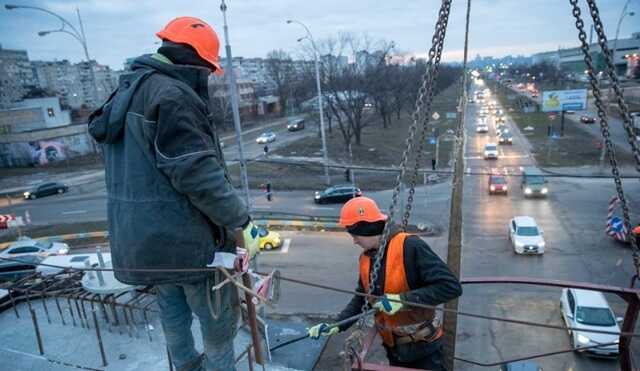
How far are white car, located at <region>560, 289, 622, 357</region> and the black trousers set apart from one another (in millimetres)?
8275

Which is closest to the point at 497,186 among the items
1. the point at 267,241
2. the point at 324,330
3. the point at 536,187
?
the point at 536,187

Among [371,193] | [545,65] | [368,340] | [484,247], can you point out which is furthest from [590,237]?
[545,65]

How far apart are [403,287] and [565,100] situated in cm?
4184

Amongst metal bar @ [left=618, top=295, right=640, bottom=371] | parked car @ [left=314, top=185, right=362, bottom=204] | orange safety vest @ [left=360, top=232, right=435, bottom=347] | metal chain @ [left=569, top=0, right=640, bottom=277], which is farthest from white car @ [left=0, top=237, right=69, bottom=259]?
metal chain @ [left=569, top=0, right=640, bottom=277]

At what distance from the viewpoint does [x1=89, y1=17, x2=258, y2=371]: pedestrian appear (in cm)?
234

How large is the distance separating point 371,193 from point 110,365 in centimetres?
2183

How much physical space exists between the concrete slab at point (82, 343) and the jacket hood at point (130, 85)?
2.96 meters

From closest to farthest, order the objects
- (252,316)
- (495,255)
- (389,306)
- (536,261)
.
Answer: (389,306) < (252,316) < (536,261) < (495,255)

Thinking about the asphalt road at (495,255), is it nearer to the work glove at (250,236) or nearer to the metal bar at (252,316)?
the work glove at (250,236)

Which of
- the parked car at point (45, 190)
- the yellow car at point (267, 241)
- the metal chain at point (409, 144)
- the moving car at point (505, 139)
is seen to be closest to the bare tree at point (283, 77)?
the moving car at point (505, 139)

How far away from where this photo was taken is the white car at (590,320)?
32.5ft

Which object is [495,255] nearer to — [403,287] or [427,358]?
[427,358]

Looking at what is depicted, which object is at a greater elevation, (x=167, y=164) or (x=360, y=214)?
(x=167, y=164)

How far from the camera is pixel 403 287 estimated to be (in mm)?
3039
